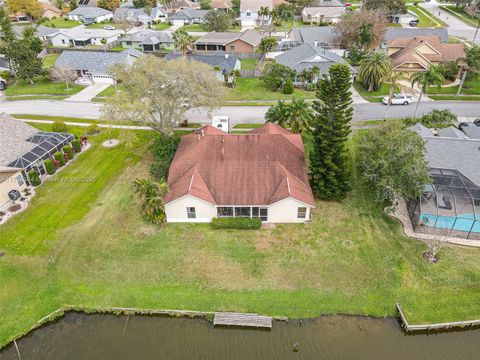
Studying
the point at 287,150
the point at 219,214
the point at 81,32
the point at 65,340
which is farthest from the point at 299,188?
the point at 81,32

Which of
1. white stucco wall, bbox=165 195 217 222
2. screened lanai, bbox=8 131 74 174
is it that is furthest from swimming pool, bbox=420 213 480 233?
screened lanai, bbox=8 131 74 174

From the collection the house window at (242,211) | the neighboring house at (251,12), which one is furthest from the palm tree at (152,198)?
the neighboring house at (251,12)

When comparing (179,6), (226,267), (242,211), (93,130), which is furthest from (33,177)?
(179,6)

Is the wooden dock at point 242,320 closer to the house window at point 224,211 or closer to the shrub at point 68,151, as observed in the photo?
the house window at point 224,211

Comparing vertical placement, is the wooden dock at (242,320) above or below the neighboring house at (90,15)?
below

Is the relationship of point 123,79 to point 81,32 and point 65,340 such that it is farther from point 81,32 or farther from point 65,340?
point 81,32

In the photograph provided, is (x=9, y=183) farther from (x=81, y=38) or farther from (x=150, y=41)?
(x=81, y=38)
